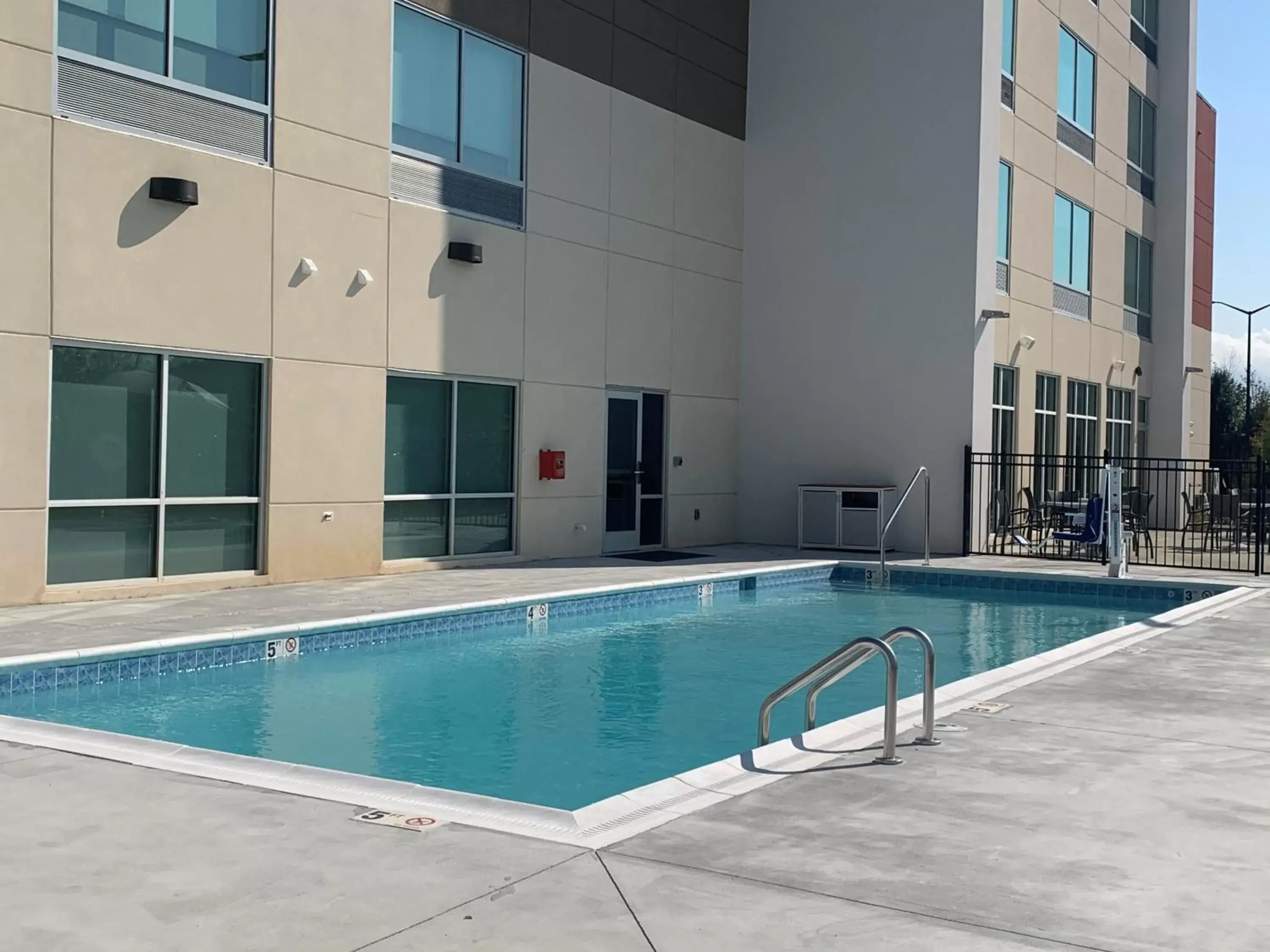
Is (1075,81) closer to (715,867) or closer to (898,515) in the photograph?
(898,515)

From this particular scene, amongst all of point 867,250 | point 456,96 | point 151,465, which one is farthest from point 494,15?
point 151,465

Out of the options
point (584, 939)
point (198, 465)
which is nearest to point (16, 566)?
point (198, 465)

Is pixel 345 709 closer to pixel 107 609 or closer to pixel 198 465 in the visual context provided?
pixel 107 609

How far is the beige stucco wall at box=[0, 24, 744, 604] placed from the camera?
10.3 meters

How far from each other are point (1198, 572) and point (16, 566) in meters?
12.8

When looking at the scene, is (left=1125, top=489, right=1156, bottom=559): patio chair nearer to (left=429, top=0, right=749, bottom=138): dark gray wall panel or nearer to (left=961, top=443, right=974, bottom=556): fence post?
(left=961, top=443, right=974, bottom=556): fence post

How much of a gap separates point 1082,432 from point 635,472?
10.3m

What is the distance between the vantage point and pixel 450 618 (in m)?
11.1

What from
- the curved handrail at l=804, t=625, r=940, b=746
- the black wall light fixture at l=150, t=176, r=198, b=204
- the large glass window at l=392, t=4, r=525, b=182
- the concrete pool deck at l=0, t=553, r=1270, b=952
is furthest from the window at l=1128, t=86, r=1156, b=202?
the concrete pool deck at l=0, t=553, r=1270, b=952

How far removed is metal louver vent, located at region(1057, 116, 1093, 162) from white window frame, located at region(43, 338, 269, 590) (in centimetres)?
1506

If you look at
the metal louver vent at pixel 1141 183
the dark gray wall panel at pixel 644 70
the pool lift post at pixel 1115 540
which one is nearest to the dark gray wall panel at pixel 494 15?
the dark gray wall panel at pixel 644 70

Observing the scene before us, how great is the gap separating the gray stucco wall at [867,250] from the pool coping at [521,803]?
1126 cm

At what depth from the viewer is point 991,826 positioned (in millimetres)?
4766

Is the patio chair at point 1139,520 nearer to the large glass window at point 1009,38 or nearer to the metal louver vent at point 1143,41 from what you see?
the large glass window at point 1009,38
